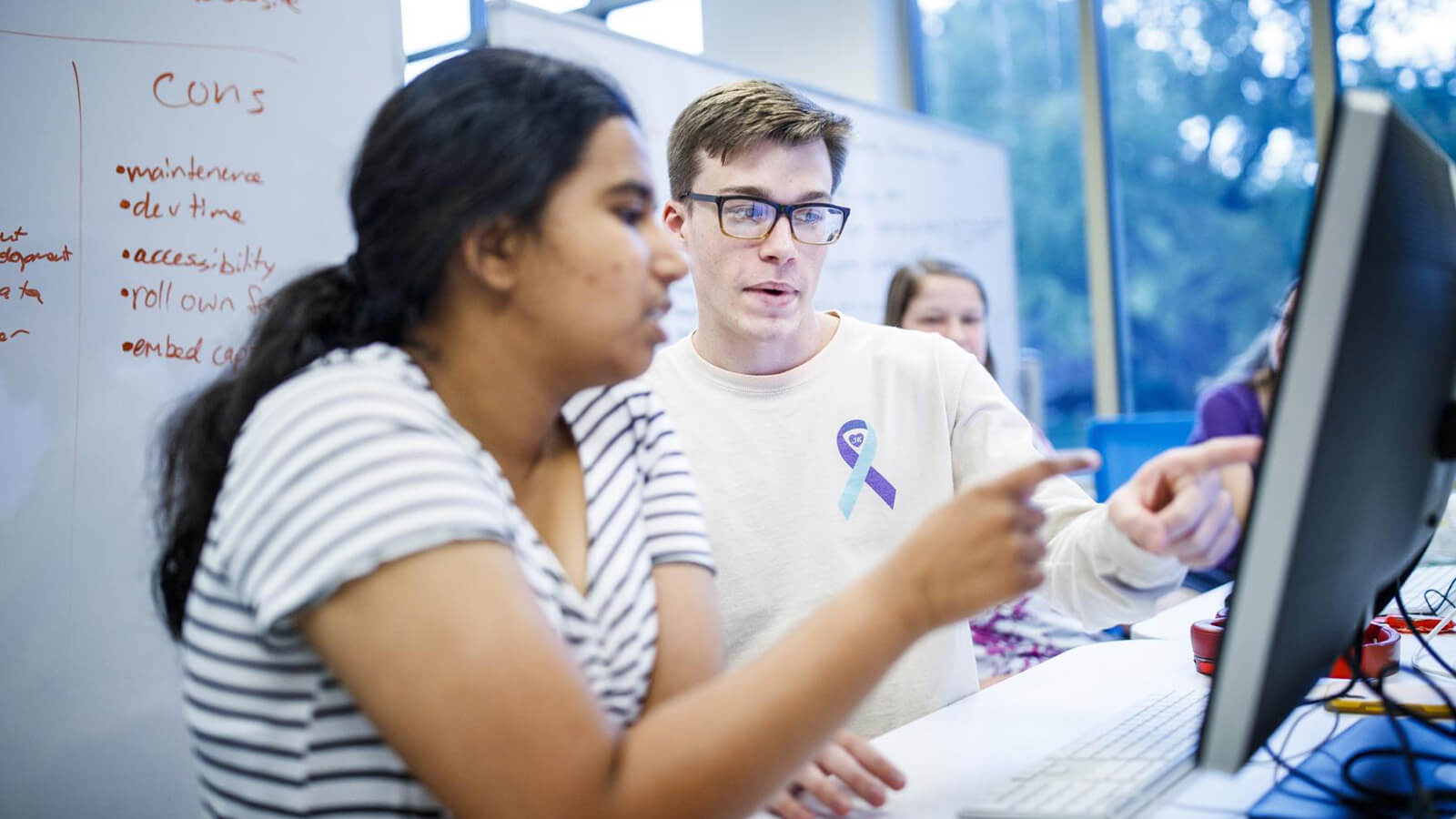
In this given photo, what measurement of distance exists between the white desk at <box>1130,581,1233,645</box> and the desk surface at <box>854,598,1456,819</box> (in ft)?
0.11

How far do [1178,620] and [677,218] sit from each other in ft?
3.14

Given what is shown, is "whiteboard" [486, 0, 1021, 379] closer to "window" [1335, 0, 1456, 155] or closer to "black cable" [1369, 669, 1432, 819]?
"window" [1335, 0, 1456, 155]

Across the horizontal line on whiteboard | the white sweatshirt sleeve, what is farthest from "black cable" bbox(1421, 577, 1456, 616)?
the horizontal line on whiteboard

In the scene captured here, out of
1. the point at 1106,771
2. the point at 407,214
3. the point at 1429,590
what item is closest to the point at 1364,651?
the point at 1106,771

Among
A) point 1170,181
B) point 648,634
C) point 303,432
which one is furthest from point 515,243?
point 1170,181

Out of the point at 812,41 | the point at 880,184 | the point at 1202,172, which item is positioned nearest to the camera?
the point at 880,184

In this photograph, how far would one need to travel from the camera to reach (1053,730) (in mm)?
1050

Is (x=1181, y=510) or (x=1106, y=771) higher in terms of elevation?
(x=1181, y=510)

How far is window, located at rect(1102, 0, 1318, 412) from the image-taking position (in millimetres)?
3844

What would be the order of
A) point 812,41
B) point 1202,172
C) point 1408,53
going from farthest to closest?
point 812,41
point 1202,172
point 1408,53

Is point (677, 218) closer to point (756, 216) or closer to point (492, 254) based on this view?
point (756, 216)

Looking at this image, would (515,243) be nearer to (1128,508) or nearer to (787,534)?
(1128,508)

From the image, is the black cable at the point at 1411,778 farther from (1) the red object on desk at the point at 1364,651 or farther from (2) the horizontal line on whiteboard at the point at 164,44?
(2) the horizontal line on whiteboard at the point at 164,44

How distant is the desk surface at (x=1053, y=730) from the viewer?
0.84m
